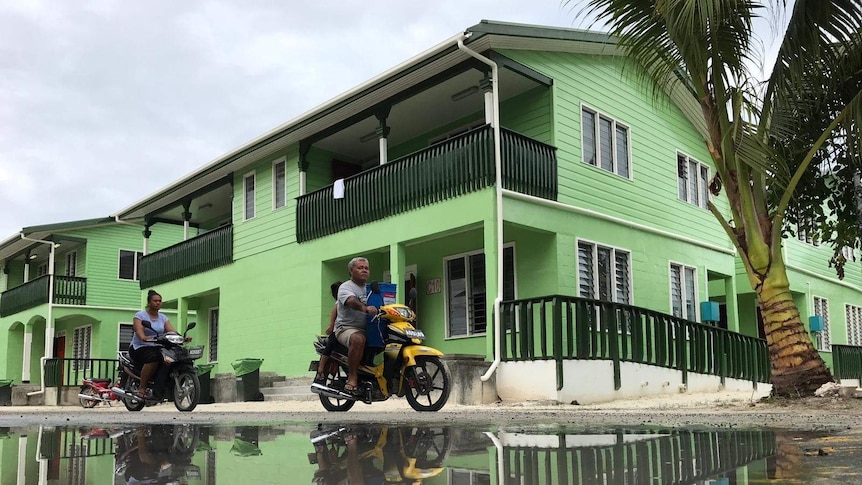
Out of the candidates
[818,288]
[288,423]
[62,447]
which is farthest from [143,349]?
[818,288]

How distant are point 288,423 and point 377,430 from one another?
166cm

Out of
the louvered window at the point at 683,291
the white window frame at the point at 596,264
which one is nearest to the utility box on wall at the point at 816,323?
the louvered window at the point at 683,291

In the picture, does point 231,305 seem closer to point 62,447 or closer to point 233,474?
point 62,447

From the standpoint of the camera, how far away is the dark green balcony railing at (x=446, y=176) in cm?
1496

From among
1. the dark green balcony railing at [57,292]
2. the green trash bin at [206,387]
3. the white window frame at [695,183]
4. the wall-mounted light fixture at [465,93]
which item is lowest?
the green trash bin at [206,387]

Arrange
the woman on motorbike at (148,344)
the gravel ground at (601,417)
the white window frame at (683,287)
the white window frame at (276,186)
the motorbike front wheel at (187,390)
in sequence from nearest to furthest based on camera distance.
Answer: the gravel ground at (601,417), the motorbike front wheel at (187,390), the woman on motorbike at (148,344), the white window frame at (683,287), the white window frame at (276,186)

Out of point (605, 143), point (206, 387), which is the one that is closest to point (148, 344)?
point (206, 387)

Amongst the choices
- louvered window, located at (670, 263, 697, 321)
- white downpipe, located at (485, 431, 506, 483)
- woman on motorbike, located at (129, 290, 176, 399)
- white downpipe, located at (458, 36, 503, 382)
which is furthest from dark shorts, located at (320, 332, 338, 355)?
louvered window, located at (670, 263, 697, 321)

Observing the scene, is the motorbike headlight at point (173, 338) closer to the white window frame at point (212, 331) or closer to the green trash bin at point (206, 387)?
the green trash bin at point (206, 387)

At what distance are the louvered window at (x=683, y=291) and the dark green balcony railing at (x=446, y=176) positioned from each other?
4910 mm

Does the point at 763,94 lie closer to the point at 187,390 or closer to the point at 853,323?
the point at 187,390

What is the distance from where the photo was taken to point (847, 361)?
25000 millimetres

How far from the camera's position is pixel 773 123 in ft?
35.5

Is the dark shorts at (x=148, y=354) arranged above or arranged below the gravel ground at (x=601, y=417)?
above
